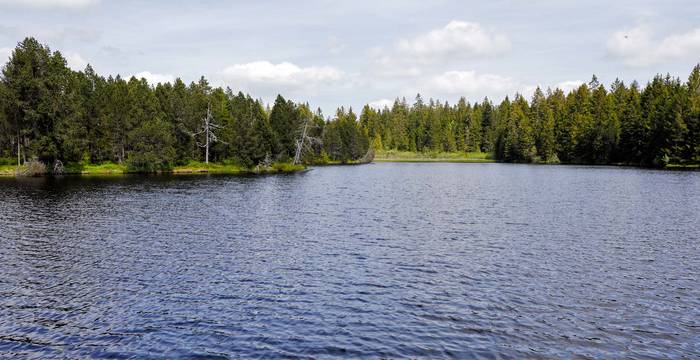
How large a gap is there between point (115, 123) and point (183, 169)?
19.9 meters

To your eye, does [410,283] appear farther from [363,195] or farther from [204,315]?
[363,195]

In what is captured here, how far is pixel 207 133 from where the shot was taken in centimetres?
12812

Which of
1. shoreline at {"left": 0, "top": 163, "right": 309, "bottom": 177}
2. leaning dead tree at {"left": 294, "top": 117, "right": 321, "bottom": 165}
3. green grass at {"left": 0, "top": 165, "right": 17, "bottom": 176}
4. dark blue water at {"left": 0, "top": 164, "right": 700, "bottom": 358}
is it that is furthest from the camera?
leaning dead tree at {"left": 294, "top": 117, "right": 321, "bottom": 165}

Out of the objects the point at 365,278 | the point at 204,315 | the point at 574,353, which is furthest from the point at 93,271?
the point at 574,353

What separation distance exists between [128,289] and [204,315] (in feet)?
22.0

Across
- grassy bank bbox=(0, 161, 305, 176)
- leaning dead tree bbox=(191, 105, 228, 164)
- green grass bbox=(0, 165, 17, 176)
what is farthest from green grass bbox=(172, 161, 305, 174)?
green grass bbox=(0, 165, 17, 176)

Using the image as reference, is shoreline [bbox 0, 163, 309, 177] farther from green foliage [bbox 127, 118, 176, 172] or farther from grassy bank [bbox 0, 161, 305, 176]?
green foliage [bbox 127, 118, 176, 172]

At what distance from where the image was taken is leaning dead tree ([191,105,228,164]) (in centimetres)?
12838

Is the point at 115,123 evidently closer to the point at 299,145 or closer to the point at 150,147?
the point at 150,147

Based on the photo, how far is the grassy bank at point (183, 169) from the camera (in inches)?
4373

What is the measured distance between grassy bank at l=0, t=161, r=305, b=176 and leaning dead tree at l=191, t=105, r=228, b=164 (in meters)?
3.82

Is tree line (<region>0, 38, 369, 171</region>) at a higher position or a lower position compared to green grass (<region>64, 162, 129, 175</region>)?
higher

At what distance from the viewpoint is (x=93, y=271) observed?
29.8 m

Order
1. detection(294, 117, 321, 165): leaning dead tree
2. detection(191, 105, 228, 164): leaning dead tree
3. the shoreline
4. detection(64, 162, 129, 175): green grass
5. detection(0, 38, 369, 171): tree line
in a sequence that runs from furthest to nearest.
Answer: detection(294, 117, 321, 165): leaning dead tree, detection(191, 105, 228, 164): leaning dead tree, detection(64, 162, 129, 175): green grass, the shoreline, detection(0, 38, 369, 171): tree line
